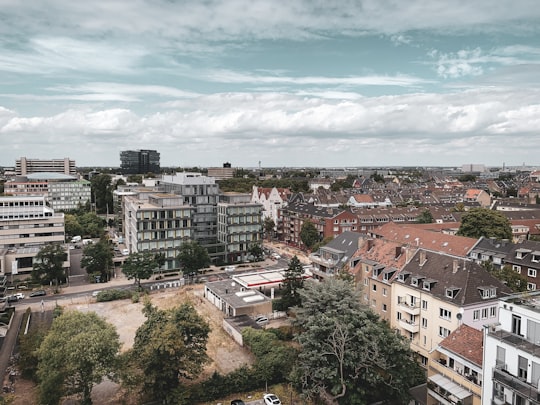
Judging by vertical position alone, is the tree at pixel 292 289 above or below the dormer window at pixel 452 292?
below

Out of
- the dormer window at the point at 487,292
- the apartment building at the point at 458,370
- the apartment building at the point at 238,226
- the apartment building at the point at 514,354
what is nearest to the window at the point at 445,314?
the dormer window at the point at 487,292

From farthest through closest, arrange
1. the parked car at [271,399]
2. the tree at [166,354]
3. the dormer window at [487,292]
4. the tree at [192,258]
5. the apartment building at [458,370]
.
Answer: the tree at [192,258] < the dormer window at [487,292] < the parked car at [271,399] < the tree at [166,354] < the apartment building at [458,370]

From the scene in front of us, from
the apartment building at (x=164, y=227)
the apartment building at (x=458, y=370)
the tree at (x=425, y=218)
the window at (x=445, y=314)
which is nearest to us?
the apartment building at (x=458, y=370)

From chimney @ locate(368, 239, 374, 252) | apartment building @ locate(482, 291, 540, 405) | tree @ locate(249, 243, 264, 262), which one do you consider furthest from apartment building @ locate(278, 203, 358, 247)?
apartment building @ locate(482, 291, 540, 405)

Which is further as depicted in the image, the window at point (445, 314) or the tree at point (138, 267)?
the tree at point (138, 267)

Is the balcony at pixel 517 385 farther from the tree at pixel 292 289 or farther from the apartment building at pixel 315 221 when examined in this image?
the apartment building at pixel 315 221

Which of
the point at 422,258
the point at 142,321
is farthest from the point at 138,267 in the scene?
the point at 422,258
